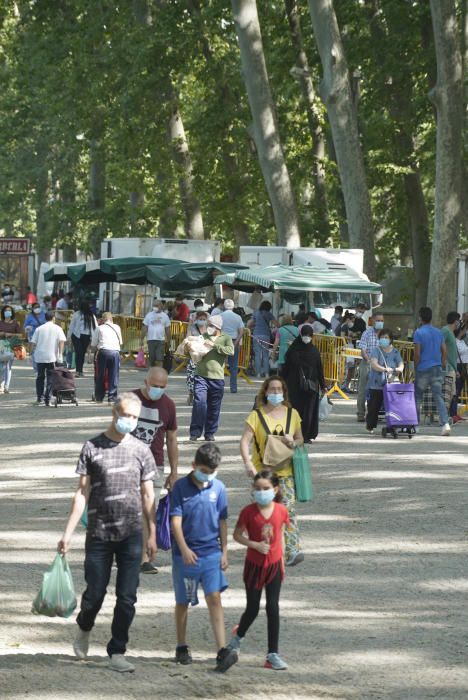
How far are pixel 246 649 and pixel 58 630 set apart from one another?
1339 millimetres

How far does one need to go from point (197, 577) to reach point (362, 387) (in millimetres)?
16186

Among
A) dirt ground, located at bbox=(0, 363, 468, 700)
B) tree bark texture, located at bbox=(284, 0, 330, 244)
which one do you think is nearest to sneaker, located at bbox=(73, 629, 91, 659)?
dirt ground, located at bbox=(0, 363, 468, 700)

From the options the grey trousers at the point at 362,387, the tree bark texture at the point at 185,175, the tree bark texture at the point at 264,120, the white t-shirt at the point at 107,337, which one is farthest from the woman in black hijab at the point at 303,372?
the tree bark texture at the point at 185,175

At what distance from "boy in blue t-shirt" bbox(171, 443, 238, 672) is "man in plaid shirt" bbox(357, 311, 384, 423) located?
13568 millimetres

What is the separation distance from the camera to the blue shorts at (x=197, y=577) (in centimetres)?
918

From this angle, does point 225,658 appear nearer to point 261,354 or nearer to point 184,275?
point 261,354

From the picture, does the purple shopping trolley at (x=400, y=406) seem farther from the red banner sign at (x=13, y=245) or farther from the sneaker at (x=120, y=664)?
the red banner sign at (x=13, y=245)

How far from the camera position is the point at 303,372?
61.6 ft

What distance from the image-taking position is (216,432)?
22.7 m

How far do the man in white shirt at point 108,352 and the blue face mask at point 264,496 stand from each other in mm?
18149

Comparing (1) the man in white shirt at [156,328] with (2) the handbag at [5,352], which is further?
(1) the man in white shirt at [156,328]

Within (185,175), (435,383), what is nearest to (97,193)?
(185,175)

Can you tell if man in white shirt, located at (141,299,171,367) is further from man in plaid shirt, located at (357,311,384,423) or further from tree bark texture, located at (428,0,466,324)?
man in plaid shirt, located at (357,311,384,423)

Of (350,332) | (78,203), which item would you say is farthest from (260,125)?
(78,203)
